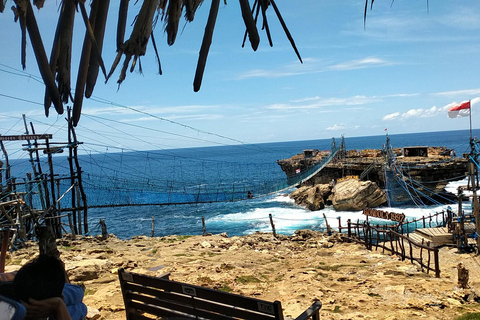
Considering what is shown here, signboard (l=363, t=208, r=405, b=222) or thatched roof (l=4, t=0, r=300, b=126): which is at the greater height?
thatched roof (l=4, t=0, r=300, b=126)

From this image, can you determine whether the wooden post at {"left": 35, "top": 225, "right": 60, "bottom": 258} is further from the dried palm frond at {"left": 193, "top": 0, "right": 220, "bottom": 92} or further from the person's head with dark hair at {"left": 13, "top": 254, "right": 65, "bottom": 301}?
the dried palm frond at {"left": 193, "top": 0, "right": 220, "bottom": 92}

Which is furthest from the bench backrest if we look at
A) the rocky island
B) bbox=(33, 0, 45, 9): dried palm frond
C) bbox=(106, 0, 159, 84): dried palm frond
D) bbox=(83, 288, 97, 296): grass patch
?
the rocky island

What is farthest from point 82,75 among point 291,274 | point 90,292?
point 291,274

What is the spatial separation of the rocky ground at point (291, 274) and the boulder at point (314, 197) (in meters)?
23.2

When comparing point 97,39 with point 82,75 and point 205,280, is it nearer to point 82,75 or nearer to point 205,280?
point 82,75

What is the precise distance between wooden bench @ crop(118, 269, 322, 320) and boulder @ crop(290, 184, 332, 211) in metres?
36.1

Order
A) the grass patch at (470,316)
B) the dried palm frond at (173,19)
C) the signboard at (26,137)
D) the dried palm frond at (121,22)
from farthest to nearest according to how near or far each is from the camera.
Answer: the signboard at (26,137)
the grass patch at (470,316)
the dried palm frond at (173,19)
the dried palm frond at (121,22)

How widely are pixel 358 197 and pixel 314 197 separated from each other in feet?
16.3

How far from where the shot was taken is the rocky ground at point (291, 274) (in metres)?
7.03

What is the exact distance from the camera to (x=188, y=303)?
4270mm

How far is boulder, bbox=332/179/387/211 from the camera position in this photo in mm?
36844

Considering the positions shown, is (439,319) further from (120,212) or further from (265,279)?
(120,212)

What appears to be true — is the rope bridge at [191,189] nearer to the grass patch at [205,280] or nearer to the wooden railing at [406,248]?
the wooden railing at [406,248]

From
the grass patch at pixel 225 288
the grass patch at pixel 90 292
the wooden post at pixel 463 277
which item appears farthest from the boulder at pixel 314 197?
the grass patch at pixel 90 292
